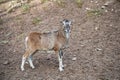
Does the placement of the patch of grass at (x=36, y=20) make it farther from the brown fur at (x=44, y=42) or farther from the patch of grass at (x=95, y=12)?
the brown fur at (x=44, y=42)

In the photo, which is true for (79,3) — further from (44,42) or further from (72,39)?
(44,42)

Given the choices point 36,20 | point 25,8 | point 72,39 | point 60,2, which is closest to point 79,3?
point 60,2

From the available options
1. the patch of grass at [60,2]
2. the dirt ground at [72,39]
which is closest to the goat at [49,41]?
the dirt ground at [72,39]

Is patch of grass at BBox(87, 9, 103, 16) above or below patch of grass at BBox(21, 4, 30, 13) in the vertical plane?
below

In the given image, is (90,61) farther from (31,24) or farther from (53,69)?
(31,24)

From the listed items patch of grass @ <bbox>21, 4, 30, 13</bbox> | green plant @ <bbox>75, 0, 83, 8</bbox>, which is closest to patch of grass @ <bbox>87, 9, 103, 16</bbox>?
green plant @ <bbox>75, 0, 83, 8</bbox>

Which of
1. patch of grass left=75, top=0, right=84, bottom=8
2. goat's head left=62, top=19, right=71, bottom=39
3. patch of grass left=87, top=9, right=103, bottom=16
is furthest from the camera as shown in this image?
patch of grass left=75, top=0, right=84, bottom=8

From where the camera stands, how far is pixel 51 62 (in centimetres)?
859

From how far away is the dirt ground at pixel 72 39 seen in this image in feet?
26.2

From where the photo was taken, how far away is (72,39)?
10016 mm

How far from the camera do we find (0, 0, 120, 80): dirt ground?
8.00 metres

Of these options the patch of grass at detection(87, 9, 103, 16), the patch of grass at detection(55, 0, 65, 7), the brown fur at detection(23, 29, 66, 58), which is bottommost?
the patch of grass at detection(87, 9, 103, 16)

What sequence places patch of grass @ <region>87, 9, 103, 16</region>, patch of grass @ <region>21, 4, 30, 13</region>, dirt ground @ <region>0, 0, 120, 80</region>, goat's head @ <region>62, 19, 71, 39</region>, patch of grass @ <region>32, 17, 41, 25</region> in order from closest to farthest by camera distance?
goat's head @ <region>62, 19, 71, 39</region> < dirt ground @ <region>0, 0, 120, 80</region> < patch of grass @ <region>32, 17, 41, 25</region> < patch of grass @ <region>87, 9, 103, 16</region> < patch of grass @ <region>21, 4, 30, 13</region>

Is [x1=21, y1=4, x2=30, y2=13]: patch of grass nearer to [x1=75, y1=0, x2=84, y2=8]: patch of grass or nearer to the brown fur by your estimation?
[x1=75, y1=0, x2=84, y2=8]: patch of grass
